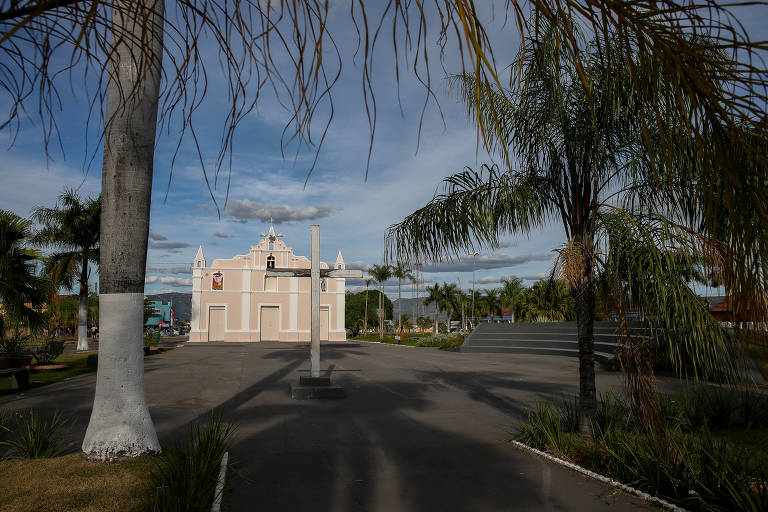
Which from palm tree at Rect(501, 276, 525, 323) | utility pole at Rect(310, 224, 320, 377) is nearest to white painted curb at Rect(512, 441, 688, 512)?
utility pole at Rect(310, 224, 320, 377)

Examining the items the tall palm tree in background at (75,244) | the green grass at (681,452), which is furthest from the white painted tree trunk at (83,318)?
the green grass at (681,452)

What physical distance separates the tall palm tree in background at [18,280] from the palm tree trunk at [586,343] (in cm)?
1367

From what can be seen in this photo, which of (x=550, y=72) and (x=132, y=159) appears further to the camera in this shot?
(x=550, y=72)

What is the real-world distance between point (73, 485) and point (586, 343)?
227 inches

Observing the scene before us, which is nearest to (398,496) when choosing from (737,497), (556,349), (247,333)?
(737,497)

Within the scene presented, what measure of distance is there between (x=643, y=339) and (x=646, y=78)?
4.71 metres

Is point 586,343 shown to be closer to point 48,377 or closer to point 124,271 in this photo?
point 124,271

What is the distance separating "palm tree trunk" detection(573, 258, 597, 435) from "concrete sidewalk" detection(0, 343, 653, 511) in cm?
96

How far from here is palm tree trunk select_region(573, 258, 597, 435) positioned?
676 centimetres

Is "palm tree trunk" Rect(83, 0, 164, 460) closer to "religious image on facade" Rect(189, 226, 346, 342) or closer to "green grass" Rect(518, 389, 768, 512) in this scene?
"green grass" Rect(518, 389, 768, 512)

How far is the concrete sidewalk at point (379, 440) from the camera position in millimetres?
5152

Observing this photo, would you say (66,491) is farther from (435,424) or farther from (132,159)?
(435,424)

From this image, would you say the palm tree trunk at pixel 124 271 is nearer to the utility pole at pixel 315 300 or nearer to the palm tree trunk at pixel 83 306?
the utility pole at pixel 315 300

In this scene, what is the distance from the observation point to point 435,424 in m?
8.97
